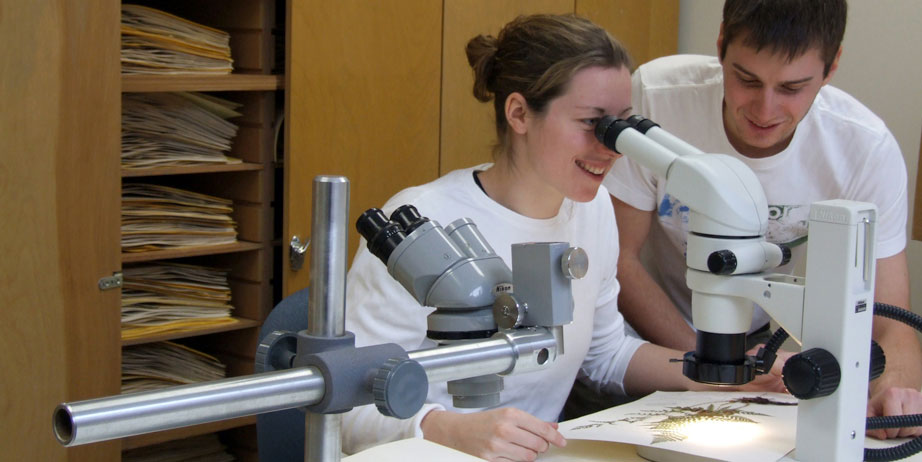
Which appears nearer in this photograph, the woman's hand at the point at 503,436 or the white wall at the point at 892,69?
the woman's hand at the point at 503,436

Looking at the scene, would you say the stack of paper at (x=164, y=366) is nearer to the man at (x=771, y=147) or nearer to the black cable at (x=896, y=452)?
the man at (x=771, y=147)

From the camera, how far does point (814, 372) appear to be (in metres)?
1.16

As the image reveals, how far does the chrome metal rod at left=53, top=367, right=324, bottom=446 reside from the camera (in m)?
0.54

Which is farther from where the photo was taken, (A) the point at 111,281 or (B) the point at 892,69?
(B) the point at 892,69

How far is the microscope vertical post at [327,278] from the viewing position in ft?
2.19

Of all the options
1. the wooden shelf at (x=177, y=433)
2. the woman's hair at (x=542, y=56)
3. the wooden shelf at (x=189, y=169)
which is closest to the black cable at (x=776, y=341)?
the woman's hair at (x=542, y=56)

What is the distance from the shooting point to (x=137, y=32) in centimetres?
223

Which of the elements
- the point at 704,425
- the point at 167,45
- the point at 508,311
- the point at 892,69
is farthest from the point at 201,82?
the point at 892,69

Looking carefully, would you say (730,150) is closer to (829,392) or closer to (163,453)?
(829,392)

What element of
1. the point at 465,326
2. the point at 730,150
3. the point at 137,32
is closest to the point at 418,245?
the point at 465,326

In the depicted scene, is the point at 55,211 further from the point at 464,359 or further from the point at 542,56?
the point at 464,359

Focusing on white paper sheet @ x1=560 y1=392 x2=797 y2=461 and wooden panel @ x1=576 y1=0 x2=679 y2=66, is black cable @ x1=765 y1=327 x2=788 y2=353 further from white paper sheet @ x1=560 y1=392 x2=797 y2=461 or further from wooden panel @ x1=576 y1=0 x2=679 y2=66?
wooden panel @ x1=576 y1=0 x2=679 y2=66

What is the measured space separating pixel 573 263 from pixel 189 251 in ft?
5.53

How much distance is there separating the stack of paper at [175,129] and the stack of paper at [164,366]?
0.45 m
